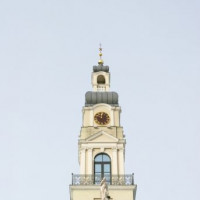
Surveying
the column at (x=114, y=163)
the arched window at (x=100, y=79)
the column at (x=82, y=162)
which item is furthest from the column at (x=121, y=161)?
the arched window at (x=100, y=79)

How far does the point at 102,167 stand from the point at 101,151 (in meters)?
1.32

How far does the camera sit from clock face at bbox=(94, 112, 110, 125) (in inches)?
1960

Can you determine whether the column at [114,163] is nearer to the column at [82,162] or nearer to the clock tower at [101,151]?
the clock tower at [101,151]

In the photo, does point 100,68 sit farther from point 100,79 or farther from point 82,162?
point 82,162

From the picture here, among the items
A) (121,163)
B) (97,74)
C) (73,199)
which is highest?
(97,74)

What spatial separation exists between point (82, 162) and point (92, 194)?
3.19 meters

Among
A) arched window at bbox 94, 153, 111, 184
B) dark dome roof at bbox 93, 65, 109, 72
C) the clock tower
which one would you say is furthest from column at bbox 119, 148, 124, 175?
dark dome roof at bbox 93, 65, 109, 72

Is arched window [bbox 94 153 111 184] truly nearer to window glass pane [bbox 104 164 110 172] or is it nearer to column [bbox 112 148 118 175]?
window glass pane [bbox 104 164 110 172]

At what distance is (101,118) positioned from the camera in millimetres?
49875

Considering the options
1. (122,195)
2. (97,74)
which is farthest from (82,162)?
(97,74)

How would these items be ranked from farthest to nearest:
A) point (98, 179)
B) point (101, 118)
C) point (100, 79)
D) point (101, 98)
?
point (100, 79), point (101, 98), point (101, 118), point (98, 179)

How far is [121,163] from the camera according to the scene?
47.7 m

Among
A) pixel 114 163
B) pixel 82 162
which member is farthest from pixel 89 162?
pixel 114 163

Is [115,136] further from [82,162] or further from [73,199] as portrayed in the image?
[73,199]
